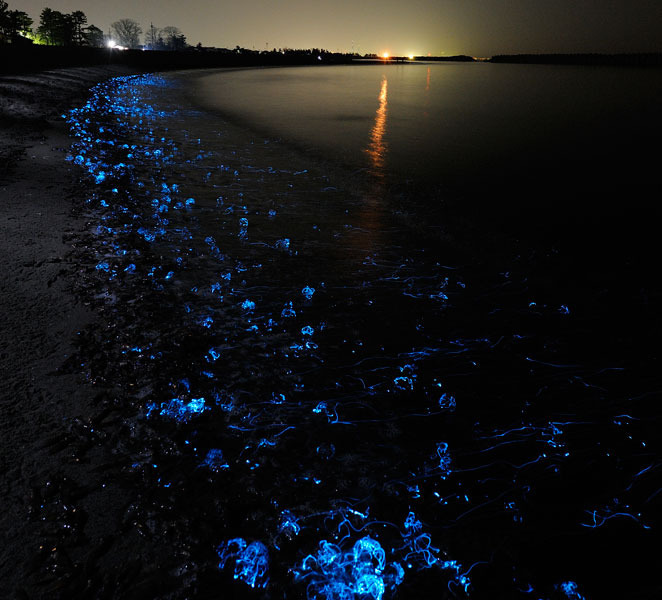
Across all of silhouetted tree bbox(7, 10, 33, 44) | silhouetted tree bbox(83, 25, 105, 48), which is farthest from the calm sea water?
silhouetted tree bbox(83, 25, 105, 48)

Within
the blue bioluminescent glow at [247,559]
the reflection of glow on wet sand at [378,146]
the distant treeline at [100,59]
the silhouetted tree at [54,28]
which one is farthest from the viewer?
the silhouetted tree at [54,28]

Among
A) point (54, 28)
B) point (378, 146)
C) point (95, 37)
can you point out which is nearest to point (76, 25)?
point (54, 28)

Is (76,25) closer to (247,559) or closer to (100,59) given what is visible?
(100,59)

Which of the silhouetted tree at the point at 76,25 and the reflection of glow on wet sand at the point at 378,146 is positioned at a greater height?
the silhouetted tree at the point at 76,25

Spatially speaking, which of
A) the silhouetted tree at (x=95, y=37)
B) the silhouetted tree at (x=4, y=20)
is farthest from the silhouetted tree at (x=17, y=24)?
the silhouetted tree at (x=95, y=37)

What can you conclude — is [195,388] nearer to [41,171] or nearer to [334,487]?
[334,487]

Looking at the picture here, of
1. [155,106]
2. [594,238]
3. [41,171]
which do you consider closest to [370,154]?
[594,238]

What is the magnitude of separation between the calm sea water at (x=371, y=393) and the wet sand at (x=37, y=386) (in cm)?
19

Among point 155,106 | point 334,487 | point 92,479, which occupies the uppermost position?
point 155,106

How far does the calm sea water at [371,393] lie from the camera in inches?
105

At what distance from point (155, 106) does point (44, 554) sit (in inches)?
1133

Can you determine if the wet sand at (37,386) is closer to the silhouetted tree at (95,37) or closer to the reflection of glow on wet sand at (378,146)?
the reflection of glow on wet sand at (378,146)

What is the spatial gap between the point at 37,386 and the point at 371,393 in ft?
10.3

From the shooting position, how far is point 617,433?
12.6ft
